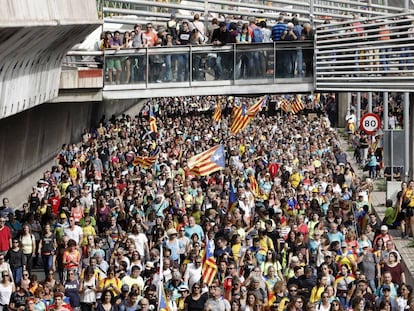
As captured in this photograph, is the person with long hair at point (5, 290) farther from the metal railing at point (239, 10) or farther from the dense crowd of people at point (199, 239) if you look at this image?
the metal railing at point (239, 10)

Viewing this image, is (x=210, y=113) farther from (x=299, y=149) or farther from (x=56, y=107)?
(x=299, y=149)

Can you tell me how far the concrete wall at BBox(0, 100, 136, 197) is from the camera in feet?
119

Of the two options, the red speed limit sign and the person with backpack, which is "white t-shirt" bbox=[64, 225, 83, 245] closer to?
the person with backpack

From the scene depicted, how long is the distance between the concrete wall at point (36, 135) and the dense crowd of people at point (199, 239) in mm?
1279

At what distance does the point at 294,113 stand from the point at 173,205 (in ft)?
97.9

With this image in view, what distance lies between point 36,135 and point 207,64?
15.2 ft

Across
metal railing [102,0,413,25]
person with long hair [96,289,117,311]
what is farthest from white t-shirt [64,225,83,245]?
metal railing [102,0,413,25]

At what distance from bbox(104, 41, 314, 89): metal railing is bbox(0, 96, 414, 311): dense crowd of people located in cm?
222

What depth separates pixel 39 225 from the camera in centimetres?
2661

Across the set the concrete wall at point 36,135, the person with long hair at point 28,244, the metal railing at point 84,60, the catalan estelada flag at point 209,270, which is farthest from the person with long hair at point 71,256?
the metal railing at point 84,60

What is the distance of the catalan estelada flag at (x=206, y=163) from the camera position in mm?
29812

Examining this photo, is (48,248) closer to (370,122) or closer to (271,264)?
(271,264)

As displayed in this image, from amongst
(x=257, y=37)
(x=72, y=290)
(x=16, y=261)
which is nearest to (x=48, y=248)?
(x=16, y=261)

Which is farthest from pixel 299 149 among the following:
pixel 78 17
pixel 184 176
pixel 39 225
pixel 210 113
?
pixel 210 113
